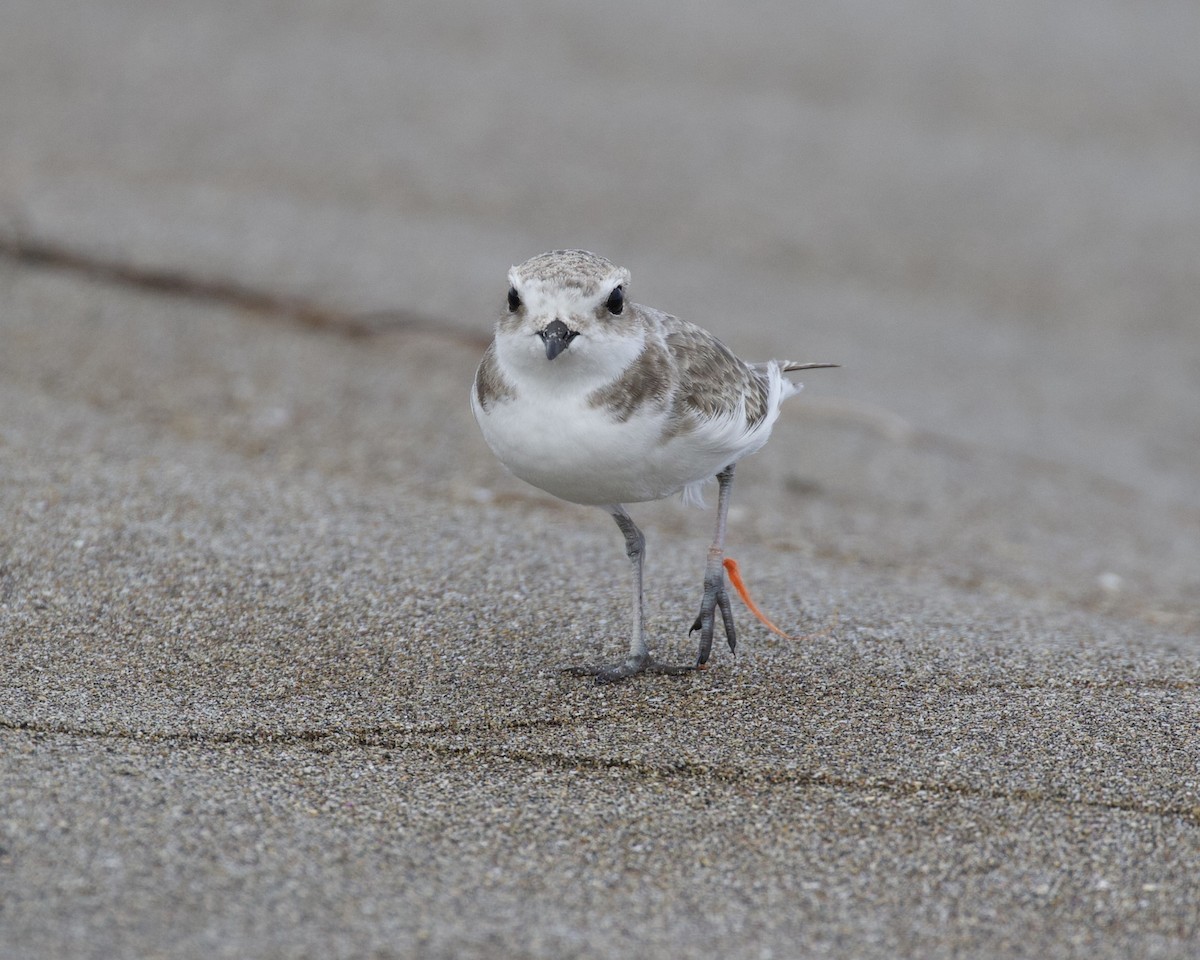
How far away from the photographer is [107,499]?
4090mm

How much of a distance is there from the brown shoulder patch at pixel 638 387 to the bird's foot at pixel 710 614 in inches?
25.6

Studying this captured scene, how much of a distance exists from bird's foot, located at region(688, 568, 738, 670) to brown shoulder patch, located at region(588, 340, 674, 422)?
65cm

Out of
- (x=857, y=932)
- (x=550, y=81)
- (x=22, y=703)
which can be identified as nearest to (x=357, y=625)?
(x=22, y=703)

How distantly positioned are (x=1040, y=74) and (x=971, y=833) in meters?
8.23

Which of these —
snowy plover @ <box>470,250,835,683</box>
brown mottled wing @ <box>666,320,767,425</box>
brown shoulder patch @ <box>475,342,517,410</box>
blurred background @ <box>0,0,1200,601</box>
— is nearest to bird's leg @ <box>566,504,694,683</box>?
snowy plover @ <box>470,250,835,683</box>

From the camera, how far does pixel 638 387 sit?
2955 mm

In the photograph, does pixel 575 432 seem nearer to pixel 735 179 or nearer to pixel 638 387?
pixel 638 387

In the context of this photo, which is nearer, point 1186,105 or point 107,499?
point 107,499

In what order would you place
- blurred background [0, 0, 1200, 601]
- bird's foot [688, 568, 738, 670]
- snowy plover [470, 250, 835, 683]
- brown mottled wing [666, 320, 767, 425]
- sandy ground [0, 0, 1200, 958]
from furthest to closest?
blurred background [0, 0, 1200, 601], bird's foot [688, 568, 738, 670], brown mottled wing [666, 320, 767, 425], snowy plover [470, 250, 835, 683], sandy ground [0, 0, 1200, 958]

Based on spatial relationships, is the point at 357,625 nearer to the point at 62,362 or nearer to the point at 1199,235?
the point at 62,362

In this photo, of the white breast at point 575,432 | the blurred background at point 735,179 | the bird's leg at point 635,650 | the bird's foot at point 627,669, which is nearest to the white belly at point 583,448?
the white breast at point 575,432

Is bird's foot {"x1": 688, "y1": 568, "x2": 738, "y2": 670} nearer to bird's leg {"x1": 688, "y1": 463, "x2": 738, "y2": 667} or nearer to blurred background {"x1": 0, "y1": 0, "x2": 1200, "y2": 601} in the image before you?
bird's leg {"x1": 688, "y1": 463, "x2": 738, "y2": 667}

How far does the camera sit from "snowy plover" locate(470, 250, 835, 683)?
2.88 meters

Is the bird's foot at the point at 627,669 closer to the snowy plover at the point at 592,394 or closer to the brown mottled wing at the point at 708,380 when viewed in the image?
the snowy plover at the point at 592,394
